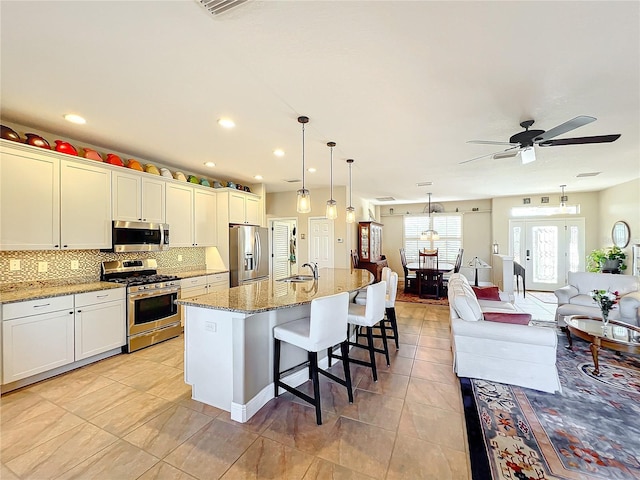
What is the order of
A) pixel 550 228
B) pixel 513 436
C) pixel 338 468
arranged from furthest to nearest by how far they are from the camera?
pixel 550 228
pixel 513 436
pixel 338 468

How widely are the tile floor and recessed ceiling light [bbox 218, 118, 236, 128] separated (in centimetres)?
270

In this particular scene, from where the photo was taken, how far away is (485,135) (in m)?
3.28

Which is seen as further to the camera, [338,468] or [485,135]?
[485,135]

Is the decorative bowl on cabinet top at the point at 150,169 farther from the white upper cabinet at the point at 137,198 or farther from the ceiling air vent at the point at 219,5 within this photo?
the ceiling air vent at the point at 219,5

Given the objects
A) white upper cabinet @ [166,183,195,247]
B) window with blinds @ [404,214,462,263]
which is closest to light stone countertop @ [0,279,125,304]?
white upper cabinet @ [166,183,195,247]

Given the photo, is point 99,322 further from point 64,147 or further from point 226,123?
point 226,123

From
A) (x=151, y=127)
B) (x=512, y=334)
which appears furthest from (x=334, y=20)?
(x=512, y=334)

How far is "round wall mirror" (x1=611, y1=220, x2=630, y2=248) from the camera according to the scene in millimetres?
5816

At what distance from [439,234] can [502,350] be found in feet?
22.2

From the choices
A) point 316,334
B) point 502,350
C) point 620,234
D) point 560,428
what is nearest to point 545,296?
point 620,234

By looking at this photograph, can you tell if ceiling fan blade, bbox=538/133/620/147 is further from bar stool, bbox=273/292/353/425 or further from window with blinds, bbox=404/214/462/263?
window with blinds, bbox=404/214/462/263

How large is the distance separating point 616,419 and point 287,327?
272cm

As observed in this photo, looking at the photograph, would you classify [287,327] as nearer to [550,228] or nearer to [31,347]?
[31,347]

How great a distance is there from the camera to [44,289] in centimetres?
305
